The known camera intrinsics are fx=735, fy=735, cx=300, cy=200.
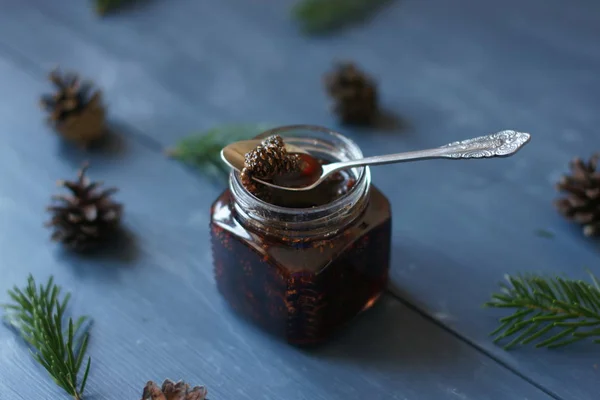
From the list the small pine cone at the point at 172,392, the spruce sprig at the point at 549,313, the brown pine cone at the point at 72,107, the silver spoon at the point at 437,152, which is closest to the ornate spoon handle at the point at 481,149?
the silver spoon at the point at 437,152

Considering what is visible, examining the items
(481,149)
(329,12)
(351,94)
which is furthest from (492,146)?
(329,12)

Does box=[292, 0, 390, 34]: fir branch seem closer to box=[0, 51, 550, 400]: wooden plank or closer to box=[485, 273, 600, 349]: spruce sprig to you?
box=[0, 51, 550, 400]: wooden plank

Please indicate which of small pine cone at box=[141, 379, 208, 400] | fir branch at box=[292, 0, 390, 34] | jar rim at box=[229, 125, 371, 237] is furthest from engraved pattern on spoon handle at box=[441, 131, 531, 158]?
fir branch at box=[292, 0, 390, 34]

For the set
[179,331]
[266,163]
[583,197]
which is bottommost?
[179,331]

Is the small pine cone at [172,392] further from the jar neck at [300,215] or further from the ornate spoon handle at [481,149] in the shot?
the ornate spoon handle at [481,149]

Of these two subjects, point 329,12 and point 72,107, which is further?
point 329,12

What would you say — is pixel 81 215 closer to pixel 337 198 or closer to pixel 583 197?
pixel 337 198

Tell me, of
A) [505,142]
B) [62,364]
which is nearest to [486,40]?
[505,142]

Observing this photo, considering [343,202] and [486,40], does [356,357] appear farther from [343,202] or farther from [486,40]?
[486,40]
